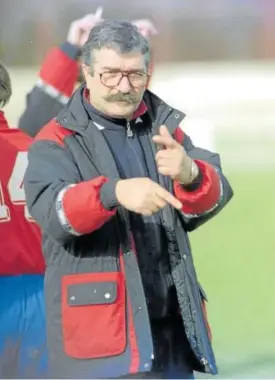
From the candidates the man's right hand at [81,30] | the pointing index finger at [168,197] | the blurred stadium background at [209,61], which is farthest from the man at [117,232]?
the blurred stadium background at [209,61]

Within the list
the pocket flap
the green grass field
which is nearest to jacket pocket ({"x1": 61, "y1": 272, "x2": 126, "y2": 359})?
the pocket flap

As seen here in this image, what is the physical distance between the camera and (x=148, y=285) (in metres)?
2.45

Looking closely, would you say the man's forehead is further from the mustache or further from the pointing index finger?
the pointing index finger

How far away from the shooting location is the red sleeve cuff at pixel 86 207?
226 centimetres

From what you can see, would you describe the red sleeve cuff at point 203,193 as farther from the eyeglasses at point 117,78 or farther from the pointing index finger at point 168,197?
the eyeglasses at point 117,78

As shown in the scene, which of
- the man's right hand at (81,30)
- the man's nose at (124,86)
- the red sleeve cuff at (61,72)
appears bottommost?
the red sleeve cuff at (61,72)

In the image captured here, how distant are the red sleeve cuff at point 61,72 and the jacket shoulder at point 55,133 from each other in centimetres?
113

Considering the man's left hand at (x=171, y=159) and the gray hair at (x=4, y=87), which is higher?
the man's left hand at (x=171, y=159)

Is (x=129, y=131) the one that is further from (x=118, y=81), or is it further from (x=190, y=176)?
(x=190, y=176)

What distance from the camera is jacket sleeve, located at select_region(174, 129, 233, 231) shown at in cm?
235

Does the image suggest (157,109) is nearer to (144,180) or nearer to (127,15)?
(144,180)

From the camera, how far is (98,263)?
7.89 feet

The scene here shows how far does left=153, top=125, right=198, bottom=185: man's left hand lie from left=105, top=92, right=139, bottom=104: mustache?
179mm

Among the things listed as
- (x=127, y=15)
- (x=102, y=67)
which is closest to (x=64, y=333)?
(x=102, y=67)
